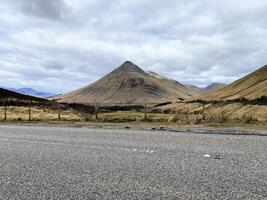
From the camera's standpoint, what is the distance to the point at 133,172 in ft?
25.8

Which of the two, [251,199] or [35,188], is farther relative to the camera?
[35,188]

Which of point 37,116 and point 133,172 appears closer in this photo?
point 133,172

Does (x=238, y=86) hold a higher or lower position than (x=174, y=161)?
higher

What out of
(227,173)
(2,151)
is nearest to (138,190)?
(227,173)

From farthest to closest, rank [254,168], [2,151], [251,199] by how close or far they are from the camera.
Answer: [2,151] → [254,168] → [251,199]

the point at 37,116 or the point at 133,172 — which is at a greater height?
the point at 37,116

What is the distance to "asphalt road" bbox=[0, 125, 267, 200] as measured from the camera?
641cm

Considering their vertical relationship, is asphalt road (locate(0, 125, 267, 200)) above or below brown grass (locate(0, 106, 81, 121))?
below

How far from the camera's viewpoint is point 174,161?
29.8 ft

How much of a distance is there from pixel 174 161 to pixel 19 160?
3.84 meters

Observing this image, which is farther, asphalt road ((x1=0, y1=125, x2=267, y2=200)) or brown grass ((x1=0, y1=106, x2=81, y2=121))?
brown grass ((x1=0, y1=106, x2=81, y2=121))

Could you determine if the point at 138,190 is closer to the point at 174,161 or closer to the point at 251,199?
the point at 251,199

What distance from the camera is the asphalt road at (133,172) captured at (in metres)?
6.41

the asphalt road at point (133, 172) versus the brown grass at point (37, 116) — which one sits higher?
the brown grass at point (37, 116)
